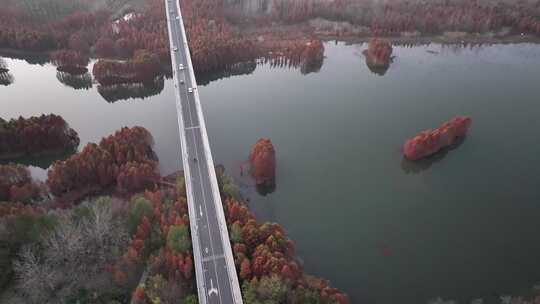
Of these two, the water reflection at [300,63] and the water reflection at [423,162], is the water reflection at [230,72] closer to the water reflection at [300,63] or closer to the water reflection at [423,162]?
the water reflection at [300,63]

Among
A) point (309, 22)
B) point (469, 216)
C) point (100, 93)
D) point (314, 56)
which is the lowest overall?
point (469, 216)

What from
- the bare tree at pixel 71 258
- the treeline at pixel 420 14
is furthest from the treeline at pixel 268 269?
the treeline at pixel 420 14

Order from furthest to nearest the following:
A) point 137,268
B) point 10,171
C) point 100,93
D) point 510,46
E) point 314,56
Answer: point 510,46, point 314,56, point 100,93, point 10,171, point 137,268

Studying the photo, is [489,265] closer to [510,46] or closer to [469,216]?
[469,216]

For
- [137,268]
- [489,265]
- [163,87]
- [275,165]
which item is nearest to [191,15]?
[163,87]

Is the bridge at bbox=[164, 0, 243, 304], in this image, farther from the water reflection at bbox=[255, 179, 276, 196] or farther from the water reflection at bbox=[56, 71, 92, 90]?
the water reflection at bbox=[56, 71, 92, 90]

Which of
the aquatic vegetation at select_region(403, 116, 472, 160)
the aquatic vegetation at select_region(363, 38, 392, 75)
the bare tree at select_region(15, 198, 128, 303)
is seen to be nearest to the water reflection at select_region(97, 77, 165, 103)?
the bare tree at select_region(15, 198, 128, 303)
